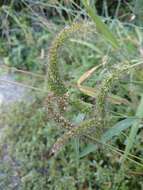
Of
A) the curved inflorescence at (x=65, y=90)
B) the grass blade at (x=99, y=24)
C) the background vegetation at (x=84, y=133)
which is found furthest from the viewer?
the background vegetation at (x=84, y=133)

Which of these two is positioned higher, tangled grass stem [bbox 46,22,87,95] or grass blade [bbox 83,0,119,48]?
grass blade [bbox 83,0,119,48]

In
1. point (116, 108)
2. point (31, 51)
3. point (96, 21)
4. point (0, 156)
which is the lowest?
point (0, 156)

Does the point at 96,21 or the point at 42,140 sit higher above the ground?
the point at 96,21

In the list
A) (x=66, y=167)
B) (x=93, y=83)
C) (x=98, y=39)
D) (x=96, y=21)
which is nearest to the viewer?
(x=96, y=21)

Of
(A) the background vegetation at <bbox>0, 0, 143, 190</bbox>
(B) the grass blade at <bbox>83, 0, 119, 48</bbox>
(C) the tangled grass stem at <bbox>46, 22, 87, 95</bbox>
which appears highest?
(B) the grass blade at <bbox>83, 0, 119, 48</bbox>

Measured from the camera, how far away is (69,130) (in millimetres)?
1114

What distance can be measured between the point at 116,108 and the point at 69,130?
0.87 m

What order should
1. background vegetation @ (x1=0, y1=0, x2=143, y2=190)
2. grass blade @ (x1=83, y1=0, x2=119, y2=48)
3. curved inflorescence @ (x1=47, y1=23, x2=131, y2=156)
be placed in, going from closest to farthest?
1. curved inflorescence @ (x1=47, y1=23, x2=131, y2=156)
2. grass blade @ (x1=83, y1=0, x2=119, y2=48)
3. background vegetation @ (x1=0, y1=0, x2=143, y2=190)

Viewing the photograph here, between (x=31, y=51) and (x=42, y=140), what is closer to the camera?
(x=42, y=140)

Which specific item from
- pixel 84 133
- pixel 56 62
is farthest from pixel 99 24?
pixel 84 133

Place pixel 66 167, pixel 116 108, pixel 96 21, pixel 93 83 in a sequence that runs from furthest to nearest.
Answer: pixel 93 83, pixel 116 108, pixel 66 167, pixel 96 21

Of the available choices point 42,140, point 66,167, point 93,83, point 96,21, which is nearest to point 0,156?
point 42,140

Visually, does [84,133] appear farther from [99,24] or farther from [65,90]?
[99,24]

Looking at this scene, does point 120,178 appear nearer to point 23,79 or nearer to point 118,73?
point 118,73
